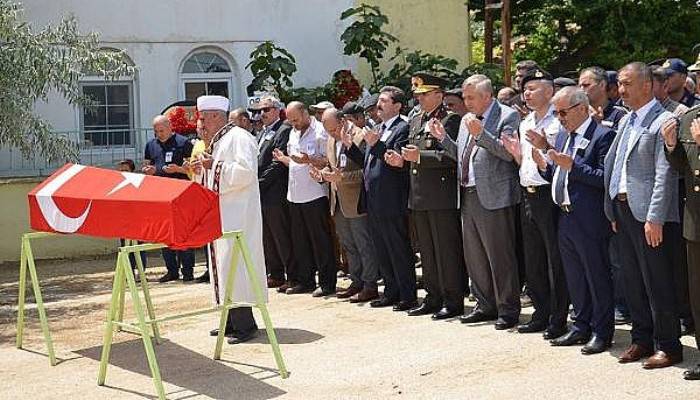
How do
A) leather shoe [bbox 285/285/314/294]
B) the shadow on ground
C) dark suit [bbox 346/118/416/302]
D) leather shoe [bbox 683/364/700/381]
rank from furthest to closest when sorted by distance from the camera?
leather shoe [bbox 285/285/314/294] → dark suit [bbox 346/118/416/302] → the shadow on ground → leather shoe [bbox 683/364/700/381]

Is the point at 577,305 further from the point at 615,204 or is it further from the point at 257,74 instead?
the point at 257,74

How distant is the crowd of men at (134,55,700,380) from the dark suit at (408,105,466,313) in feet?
0.04

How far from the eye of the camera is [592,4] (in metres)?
19.7

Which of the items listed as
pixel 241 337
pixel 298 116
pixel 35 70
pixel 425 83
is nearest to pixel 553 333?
pixel 425 83

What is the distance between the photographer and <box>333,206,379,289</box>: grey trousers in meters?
10.3

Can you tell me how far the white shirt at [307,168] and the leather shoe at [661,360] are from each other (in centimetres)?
453

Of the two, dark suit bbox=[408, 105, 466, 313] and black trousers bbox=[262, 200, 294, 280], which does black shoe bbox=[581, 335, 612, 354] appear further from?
black trousers bbox=[262, 200, 294, 280]

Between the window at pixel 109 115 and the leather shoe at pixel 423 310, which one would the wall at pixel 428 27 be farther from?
the leather shoe at pixel 423 310

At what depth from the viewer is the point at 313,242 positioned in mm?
10969

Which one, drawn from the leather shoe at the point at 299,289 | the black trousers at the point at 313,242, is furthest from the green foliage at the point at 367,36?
the leather shoe at the point at 299,289

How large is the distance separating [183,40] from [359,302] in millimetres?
8072

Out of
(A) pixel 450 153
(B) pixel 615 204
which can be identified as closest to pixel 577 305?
(B) pixel 615 204

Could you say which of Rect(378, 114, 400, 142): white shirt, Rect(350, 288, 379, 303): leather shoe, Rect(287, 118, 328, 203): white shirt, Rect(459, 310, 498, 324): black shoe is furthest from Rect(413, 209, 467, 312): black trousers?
Rect(287, 118, 328, 203): white shirt

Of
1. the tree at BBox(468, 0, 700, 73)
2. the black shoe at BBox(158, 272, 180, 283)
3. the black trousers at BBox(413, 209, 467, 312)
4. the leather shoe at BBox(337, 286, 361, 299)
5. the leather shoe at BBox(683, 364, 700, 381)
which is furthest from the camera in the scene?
the tree at BBox(468, 0, 700, 73)
